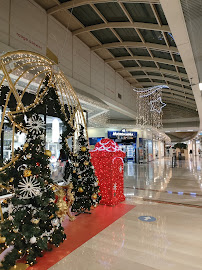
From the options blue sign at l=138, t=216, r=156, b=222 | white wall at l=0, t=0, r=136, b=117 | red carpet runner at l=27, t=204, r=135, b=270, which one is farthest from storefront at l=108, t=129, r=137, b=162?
blue sign at l=138, t=216, r=156, b=222

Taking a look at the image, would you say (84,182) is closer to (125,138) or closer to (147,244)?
(147,244)

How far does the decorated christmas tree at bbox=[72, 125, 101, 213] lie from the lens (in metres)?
4.66

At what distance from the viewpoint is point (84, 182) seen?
16.0ft

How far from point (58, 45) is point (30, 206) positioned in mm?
7044

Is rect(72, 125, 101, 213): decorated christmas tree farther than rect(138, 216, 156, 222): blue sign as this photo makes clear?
Yes

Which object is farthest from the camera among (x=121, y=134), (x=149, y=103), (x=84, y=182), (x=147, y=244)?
(x=121, y=134)

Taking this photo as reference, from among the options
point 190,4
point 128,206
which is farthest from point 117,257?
point 190,4

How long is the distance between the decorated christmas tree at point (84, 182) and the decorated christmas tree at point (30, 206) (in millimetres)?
1525

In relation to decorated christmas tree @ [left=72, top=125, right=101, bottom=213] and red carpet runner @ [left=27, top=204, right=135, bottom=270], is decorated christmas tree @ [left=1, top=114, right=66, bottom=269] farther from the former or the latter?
decorated christmas tree @ [left=72, top=125, right=101, bottom=213]

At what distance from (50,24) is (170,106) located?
17946mm

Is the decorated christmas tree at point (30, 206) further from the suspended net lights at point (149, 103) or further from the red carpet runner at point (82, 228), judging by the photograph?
the suspended net lights at point (149, 103)

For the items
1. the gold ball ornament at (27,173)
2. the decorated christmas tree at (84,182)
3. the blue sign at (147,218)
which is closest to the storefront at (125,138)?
the decorated christmas tree at (84,182)

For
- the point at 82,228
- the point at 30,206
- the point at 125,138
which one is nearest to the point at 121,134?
the point at 125,138

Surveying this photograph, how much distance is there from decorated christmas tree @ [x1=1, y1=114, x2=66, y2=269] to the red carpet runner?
0.39ft
